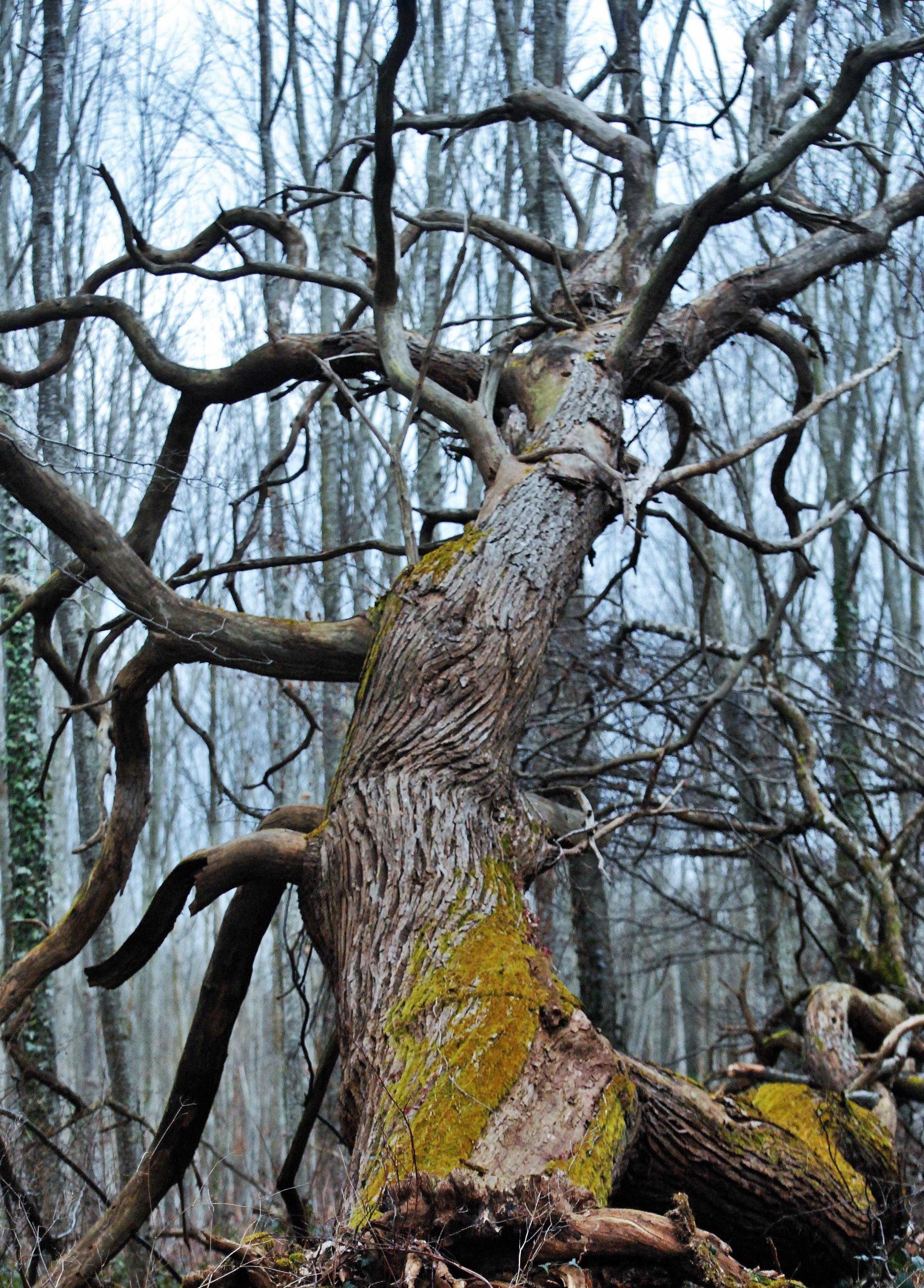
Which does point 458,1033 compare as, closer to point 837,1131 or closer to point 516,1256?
point 516,1256

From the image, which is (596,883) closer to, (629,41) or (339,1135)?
(339,1135)

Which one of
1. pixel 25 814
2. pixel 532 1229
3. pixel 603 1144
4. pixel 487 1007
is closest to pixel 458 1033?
pixel 487 1007

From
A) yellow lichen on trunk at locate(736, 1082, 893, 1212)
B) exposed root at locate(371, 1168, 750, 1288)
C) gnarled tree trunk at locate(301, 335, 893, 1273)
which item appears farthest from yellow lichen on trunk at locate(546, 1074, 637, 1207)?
yellow lichen on trunk at locate(736, 1082, 893, 1212)

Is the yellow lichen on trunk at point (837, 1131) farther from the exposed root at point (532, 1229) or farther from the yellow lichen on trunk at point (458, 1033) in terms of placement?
the exposed root at point (532, 1229)

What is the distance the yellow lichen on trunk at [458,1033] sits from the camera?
2.12 metres

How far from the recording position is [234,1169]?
497cm

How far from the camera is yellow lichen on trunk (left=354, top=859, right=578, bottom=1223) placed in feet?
6.94

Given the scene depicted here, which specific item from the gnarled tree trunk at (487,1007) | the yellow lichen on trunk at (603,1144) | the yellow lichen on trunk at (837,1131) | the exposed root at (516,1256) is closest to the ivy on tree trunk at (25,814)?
the gnarled tree trunk at (487,1007)

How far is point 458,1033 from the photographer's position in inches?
93.6

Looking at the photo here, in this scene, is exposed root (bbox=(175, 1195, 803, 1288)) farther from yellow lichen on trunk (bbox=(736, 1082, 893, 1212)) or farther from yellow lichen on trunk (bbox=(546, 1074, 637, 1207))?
yellow lichen on trunk (bbox=(736, 1082, 893, 1212))

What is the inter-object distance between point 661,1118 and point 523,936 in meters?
0.58

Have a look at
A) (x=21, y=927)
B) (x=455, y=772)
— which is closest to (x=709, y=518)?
(x=455, y=772)

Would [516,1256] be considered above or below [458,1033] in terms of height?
below

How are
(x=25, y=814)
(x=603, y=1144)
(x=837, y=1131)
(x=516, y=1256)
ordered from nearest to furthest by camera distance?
(x=516, y=1256) < (x=603, y=1144) < (x=837, y=1131) < (x=25, y=814)
